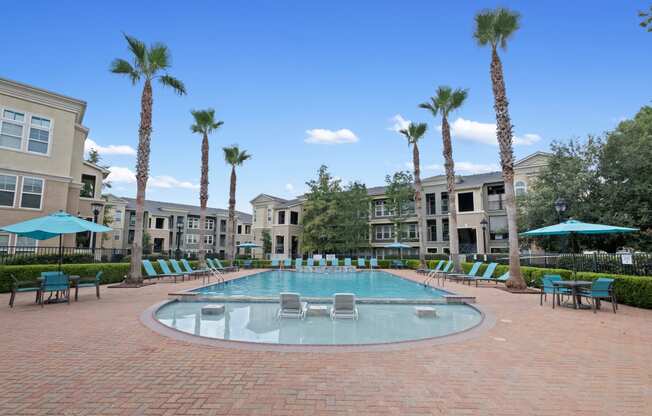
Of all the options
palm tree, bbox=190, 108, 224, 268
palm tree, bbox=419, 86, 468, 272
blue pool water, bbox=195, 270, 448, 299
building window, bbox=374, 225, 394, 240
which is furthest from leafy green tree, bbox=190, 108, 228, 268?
building window, bbox=374, 225, 394, 240

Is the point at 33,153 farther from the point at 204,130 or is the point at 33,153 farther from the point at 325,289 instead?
the point at 325,289

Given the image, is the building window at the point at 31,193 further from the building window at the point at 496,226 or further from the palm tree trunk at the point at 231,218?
the building window at the point at 496,226

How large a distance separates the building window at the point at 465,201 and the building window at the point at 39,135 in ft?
111

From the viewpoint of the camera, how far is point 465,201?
35125mm

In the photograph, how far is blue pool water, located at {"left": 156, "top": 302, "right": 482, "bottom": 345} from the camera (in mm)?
6637

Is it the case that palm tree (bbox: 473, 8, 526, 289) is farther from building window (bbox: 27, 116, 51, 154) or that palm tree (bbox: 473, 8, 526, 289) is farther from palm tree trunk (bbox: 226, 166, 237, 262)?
building window (bbox: 27, 116, 51, 154)

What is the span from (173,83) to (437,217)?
2908cm

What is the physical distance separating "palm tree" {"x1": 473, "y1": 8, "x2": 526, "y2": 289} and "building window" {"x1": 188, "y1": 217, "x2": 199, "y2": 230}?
4918cm

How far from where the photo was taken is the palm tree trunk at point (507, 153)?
548 inches

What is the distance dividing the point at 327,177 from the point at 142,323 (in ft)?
104

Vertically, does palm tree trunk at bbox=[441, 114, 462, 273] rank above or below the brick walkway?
above

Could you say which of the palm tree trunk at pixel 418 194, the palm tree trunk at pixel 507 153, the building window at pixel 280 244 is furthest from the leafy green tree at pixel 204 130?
the palm tree trunk at pixel 507 153

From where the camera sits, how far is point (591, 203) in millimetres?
19312

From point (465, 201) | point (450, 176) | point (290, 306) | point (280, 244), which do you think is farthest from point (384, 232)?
point (290, 306)
